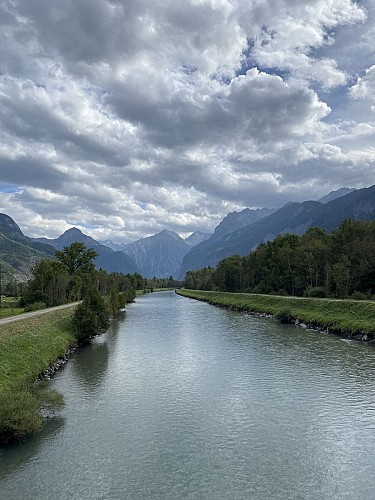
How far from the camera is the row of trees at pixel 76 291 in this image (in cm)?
5809

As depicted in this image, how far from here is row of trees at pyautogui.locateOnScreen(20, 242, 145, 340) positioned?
58.1m

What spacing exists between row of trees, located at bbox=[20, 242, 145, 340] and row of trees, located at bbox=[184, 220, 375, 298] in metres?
50.0

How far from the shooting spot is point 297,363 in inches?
1628

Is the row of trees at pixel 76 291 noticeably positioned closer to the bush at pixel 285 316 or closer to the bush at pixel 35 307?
the bush at pixel 35 307

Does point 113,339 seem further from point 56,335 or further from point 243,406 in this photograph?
point 243,406

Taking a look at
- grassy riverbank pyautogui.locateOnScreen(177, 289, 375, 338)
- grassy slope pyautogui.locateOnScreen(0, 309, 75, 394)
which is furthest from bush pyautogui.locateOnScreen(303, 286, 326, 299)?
grassy slope pyautogui.locateOnScreen(0, 309, 75, 394)

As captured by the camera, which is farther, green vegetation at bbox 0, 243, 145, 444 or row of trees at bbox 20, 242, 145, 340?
row of trees at bbox 20, 242, 145, 340

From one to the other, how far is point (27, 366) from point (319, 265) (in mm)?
88862

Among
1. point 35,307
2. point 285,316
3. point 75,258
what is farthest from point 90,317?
point 75,258

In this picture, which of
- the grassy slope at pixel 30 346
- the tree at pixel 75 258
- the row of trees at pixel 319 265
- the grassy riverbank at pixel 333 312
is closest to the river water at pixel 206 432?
the grassy slope at pixel 30 346

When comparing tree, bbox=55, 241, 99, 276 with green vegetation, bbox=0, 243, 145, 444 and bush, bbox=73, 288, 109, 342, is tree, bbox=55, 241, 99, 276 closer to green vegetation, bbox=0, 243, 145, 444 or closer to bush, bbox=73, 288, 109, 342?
green vegetation, bbox=0, 243, 145, 444

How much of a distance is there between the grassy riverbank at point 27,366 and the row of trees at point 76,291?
3242mm

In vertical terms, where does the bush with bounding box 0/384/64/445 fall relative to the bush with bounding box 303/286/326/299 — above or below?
below

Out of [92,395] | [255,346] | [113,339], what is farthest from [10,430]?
[113,339]
